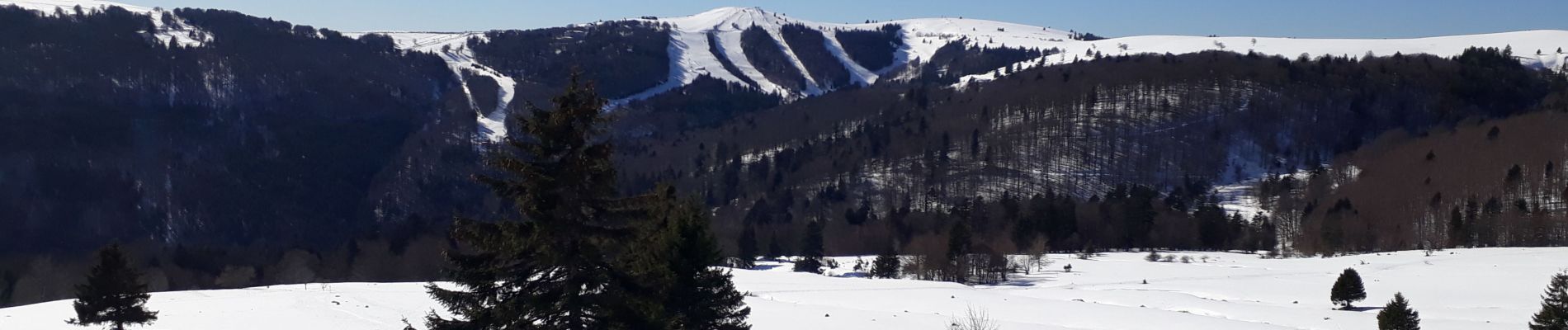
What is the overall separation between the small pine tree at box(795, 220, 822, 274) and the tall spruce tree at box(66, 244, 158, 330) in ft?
170

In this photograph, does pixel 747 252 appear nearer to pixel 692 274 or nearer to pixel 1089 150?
pixel 692 274

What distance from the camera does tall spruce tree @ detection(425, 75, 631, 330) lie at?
1441 cm

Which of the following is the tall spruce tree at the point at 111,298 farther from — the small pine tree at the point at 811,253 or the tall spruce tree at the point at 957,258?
the small pine tree at the point at 811,253

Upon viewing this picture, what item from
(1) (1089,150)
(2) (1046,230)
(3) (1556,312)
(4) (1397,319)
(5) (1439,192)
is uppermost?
(1) (1089,150)

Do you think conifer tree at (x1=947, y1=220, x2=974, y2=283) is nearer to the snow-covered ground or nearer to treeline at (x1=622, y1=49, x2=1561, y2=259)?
the snow-covered ground

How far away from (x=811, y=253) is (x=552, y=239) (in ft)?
257

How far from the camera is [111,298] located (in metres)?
36.8

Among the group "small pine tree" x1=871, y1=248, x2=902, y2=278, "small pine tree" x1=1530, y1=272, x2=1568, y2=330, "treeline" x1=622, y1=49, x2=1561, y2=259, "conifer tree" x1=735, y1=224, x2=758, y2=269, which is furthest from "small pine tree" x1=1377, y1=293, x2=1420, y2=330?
"treeline" x1=622, y1=49, x2=1561, y2=259

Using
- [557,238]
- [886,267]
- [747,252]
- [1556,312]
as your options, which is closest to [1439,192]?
[886,267]

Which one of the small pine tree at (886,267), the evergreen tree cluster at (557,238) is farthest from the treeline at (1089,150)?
the evergreen tree cluster at (557,238)

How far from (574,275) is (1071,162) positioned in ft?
532

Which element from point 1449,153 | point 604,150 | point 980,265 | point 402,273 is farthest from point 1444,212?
point 604,150

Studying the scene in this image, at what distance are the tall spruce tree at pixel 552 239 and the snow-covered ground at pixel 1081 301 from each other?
20833 mm

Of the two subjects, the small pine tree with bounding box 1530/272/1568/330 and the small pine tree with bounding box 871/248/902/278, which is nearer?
the small pine tree with bounding box 1530/272/1568/330
